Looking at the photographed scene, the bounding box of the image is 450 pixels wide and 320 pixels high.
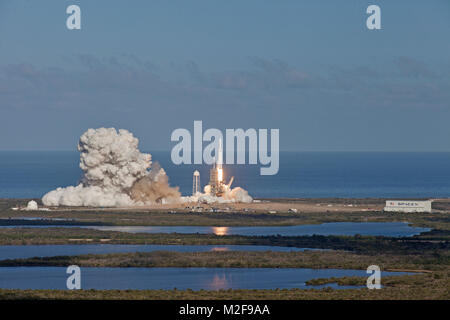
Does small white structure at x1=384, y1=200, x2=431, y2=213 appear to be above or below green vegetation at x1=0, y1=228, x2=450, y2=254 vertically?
above

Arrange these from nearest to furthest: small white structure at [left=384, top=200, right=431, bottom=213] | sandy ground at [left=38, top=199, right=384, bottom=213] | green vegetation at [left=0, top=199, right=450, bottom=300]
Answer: green vegetation at [left=0, top=199, right=450, bottom=300] → sandy ground at [left=38, top=199, right=384, bottom=213] → small white structure at [left=384, top=200, right=431, bottom=213]

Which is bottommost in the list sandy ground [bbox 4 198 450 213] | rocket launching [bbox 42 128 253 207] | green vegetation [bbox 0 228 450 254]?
green vegetation [bbox 0 228 450 254]

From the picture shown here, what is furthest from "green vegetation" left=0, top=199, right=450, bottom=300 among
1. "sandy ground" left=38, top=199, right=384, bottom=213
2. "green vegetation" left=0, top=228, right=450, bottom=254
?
"sandy ground" left=38, top=199, right=384, bottom=213

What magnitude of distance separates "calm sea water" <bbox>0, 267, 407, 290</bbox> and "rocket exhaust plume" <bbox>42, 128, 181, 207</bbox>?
159 feet

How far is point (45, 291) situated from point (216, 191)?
223ft

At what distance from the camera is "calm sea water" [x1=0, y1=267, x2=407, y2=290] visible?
65438 mm

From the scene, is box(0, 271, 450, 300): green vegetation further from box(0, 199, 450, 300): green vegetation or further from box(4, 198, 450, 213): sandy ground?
box(4, 198, 450, 213): sandy ground

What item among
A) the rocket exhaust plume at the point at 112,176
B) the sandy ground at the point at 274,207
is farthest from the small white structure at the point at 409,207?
the rocket exhaust plume at the point at 112,176

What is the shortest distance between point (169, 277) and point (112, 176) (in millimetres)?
53393

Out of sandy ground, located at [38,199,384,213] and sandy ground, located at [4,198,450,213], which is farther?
sandy ground, located at [38,199,384,213]

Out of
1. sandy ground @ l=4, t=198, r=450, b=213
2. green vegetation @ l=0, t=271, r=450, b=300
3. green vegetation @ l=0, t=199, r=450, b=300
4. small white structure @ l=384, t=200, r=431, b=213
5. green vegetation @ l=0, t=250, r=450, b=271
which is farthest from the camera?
small white structure @ l=384, t=200, r=431, b=213

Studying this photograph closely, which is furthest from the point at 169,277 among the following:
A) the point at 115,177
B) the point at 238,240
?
the point at 115,177
